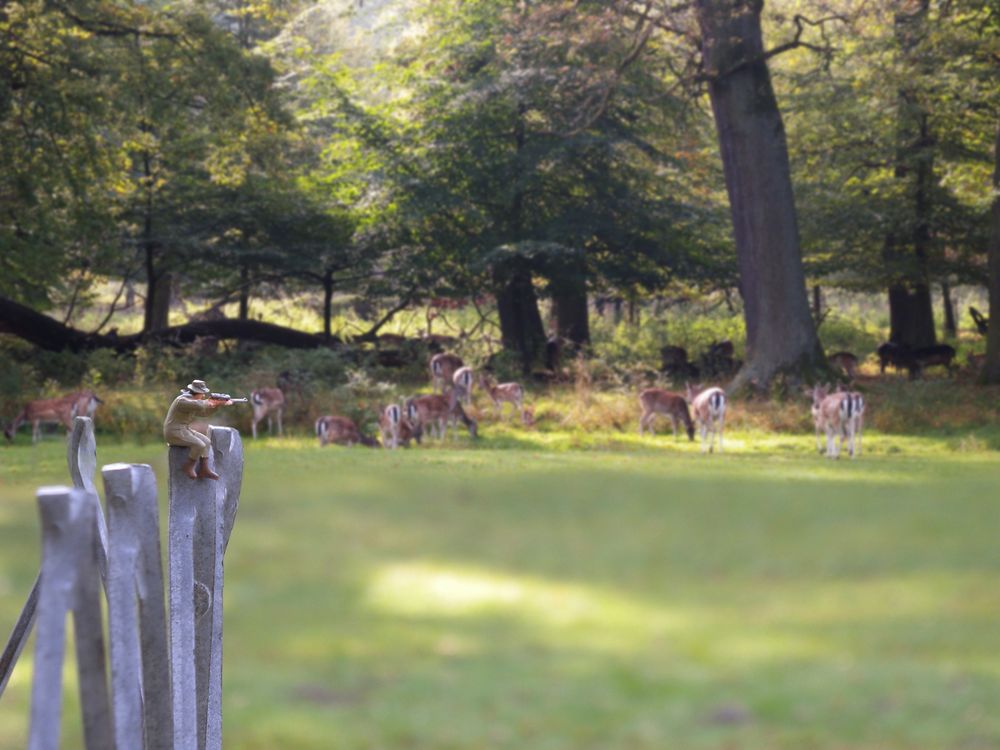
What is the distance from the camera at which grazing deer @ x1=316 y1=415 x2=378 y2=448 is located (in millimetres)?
19234

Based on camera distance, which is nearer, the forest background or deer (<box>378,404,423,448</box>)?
deer (<box>378,404,423,448</box>)

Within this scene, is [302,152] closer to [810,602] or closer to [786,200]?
[786,200]

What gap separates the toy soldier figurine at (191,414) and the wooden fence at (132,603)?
0.07 metres

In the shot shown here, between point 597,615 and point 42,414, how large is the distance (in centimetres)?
1480

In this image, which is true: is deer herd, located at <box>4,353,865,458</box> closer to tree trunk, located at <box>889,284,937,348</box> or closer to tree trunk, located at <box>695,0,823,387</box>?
tree trunk, located at <box>695,0,823,387</box>

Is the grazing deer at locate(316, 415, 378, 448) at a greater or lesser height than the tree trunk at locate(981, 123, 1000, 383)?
lesser

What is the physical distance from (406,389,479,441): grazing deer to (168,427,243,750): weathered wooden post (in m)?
16.5

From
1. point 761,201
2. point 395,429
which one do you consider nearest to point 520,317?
point 761,201

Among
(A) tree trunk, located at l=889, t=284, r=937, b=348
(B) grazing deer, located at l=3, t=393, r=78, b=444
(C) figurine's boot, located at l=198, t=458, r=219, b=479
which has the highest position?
(A) tree trunk, located at l=889, t=284, r=937, b=348

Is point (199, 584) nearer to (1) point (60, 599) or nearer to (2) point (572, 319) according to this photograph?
(1) point (60, 599)

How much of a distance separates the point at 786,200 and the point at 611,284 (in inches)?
251

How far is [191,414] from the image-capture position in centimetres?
314

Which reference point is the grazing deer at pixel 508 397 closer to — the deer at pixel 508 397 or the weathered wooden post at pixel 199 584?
the deer at pixel 508 397

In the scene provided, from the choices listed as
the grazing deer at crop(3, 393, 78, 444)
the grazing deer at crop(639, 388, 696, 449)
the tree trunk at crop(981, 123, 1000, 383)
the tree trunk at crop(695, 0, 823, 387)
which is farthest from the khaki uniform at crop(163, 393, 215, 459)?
the tree trunk at crop(981, 123, 1000, 383)
